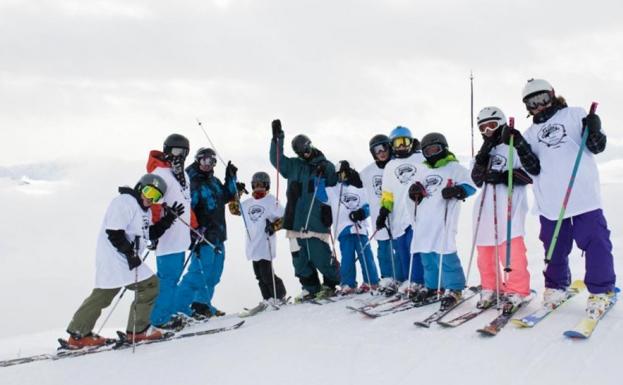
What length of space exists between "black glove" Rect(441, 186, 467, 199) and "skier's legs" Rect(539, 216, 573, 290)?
0.89 metres

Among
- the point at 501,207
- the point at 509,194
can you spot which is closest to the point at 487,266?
the point at 501,207

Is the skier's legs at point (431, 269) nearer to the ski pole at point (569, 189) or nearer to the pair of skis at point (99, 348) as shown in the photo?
the ski pole at point (569, 189)

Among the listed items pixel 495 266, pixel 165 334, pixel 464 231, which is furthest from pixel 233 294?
pixel 495 266

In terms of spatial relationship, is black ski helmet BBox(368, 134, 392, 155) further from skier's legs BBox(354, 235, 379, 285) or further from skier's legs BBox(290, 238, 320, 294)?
skier's legs BBox(290, 238, 320, 294)

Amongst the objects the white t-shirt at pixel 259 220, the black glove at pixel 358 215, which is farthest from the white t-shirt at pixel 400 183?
the white t-shirt at pixel 259 220

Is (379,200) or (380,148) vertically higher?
(380,148)

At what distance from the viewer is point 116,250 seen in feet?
17.3

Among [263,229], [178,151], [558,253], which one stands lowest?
[558,253]

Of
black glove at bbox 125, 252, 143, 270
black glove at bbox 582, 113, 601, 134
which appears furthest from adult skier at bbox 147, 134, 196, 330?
black glove at bbox 582, 113, 601, 134

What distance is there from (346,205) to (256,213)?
1.41 meters

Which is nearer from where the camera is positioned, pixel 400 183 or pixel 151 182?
pixel 151 182

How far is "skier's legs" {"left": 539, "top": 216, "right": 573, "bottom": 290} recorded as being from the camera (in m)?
4.41

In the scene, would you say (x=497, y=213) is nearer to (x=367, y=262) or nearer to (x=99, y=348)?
(x=367, y=262)

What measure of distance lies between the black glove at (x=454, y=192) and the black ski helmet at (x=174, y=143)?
326 cm
